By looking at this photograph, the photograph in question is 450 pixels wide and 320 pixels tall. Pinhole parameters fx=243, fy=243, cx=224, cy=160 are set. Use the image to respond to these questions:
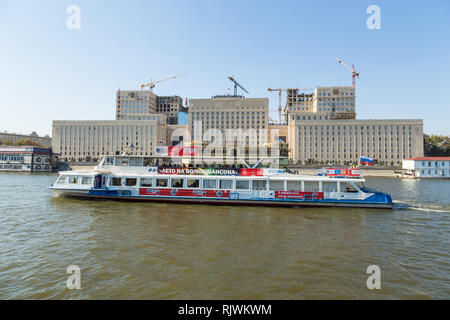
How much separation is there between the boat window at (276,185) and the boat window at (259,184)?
58 cm

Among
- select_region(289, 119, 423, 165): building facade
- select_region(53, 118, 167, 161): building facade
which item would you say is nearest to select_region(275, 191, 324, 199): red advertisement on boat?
select_region(289, 119, 423, 165): building facade

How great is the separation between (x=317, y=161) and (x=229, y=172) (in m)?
101

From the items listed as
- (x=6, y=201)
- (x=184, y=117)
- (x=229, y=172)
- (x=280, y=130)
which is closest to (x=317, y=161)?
(x=280, y=130)

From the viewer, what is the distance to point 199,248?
12.3 metres

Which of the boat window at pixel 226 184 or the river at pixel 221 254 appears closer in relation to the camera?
the river at pixel 221 254

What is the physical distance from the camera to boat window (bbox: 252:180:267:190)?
23531 millimetres

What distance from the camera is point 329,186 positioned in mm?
22938

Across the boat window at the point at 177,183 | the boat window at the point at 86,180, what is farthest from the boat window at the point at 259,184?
the boat window at the point at 86,180

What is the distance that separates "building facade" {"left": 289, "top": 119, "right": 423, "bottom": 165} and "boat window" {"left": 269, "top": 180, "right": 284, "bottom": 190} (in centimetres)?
9742

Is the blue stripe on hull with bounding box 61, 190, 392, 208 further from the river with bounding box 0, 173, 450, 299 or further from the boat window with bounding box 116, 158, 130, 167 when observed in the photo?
the boat window with bounding box 116, 158, 130, 167

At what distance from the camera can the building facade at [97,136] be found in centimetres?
12700

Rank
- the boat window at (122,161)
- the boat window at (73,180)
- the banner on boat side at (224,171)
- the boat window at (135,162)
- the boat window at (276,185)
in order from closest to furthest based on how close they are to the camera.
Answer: the boat window at (276,185) → the banner on boat side at (224,171) → the boat window at (73,180) → the boat window at (135,162) → the boat window at (122,161)

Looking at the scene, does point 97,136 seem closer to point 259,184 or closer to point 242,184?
point 242,184

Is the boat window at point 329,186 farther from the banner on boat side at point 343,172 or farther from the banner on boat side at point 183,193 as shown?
the banner on boat side at point 183,193
